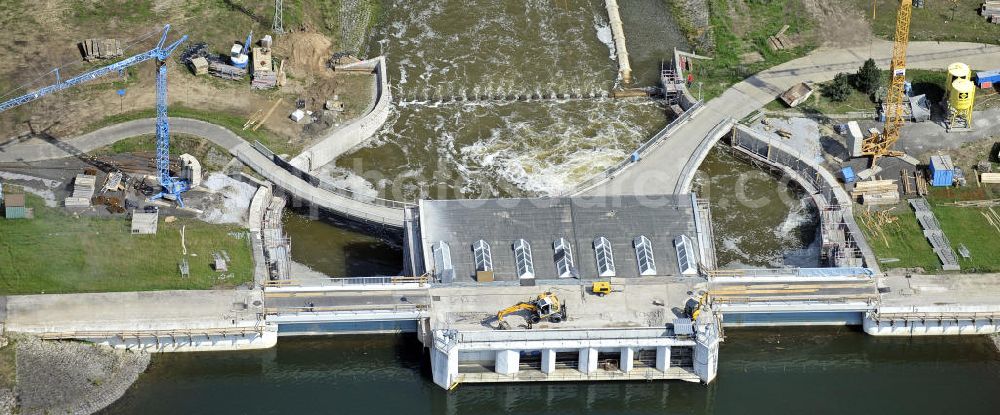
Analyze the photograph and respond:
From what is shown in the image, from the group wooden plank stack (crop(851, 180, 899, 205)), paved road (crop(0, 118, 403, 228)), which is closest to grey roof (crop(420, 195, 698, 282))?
paved road (crop(0, 118, 403, 228))

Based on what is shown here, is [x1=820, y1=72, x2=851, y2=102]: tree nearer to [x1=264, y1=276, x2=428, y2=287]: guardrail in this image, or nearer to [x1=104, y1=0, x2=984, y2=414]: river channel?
[x1=104, y1=0, x2=984, y2=414]: river channel

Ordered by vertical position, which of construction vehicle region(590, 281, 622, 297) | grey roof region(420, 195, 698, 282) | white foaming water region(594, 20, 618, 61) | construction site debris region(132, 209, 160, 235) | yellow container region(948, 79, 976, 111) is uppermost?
white foaming water region(594, 20, 618, 61)

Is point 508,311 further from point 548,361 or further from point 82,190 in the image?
point 82,190

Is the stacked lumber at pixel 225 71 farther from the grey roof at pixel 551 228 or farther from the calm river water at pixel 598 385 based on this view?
the calm river water at pixel 598 385

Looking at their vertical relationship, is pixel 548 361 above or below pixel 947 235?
below

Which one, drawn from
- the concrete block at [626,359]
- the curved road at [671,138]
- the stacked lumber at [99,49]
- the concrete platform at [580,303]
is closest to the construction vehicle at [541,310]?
the concrete platform at [580,303]

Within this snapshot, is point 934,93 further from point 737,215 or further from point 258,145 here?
point 258,145

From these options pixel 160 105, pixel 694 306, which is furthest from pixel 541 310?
pixel 160 105
